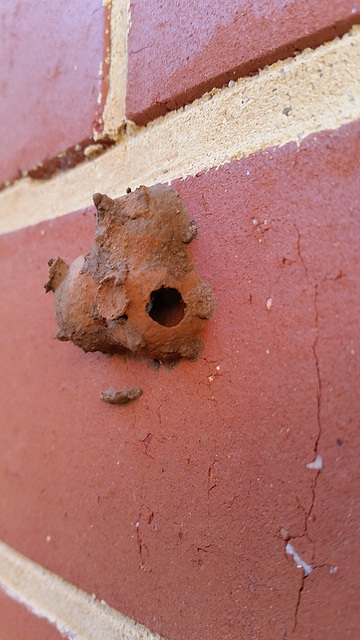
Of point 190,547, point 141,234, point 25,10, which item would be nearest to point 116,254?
point 141,234

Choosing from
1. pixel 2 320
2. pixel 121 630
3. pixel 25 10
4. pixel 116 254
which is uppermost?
pixel 25 10

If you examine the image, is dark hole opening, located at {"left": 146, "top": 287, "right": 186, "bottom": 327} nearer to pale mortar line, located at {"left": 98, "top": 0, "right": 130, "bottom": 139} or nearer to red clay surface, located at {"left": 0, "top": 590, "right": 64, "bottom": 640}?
pale mortar line, located at {"left": 98, "top": 0, "right": 130, "bottom": 139}

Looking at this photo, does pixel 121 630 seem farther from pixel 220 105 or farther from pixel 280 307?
pixel 220 105

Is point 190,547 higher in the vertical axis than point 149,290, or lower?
lower

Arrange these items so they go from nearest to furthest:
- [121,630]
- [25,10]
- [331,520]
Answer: [331,520], [121,630], [25,10]

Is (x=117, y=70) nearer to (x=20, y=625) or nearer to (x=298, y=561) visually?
(x=298, y=561)

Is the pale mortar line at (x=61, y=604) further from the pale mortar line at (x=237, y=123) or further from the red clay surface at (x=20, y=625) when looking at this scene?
the pale mortar line at (x=237, y=123)

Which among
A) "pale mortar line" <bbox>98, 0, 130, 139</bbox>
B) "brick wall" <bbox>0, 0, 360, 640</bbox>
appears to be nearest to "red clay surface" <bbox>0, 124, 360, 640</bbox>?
"brick wall" <bbox>0, 0, 360, 640</bbox>

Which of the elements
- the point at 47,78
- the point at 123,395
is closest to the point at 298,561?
the point at 123,395

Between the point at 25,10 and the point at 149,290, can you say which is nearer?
the point at 149,290
